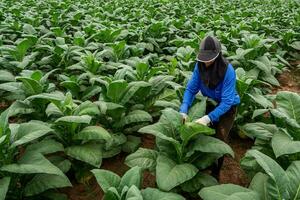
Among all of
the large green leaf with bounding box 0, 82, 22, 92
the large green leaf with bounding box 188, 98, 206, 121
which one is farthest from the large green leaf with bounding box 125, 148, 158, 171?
the large green leaf with bounding box 0, 82, 22, 92

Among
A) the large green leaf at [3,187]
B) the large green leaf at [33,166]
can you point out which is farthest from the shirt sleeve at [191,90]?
the large green leaf at [3,187]

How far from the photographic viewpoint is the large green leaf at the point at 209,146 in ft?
10.3

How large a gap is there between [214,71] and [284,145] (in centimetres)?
93

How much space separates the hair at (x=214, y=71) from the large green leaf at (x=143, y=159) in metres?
0.89

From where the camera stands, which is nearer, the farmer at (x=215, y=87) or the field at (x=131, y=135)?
the field at (x=131, y=135)

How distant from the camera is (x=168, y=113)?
11.1ft

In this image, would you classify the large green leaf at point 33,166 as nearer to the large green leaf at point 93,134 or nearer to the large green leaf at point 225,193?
the large green leaf at point 93,134

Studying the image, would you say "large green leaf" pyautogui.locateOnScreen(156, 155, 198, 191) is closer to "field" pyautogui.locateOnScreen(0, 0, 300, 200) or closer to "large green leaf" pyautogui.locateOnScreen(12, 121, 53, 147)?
"field" pyautogui.locateOnScreen(0, 0, 300, 200)

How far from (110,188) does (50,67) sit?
12.9ft

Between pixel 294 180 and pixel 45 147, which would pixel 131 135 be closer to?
pixel 45 147

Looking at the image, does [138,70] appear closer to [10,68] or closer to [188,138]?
[188,138]

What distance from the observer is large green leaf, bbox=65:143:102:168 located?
10.9ft

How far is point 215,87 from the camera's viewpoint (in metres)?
3.53

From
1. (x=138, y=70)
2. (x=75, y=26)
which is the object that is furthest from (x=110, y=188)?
(x=75, y=26)
